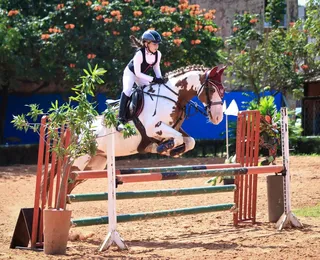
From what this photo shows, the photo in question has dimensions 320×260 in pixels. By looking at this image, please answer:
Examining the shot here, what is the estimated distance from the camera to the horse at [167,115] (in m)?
9.65

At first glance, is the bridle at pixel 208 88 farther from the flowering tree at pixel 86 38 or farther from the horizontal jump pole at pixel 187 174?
the flowering tree at pixel 86 38

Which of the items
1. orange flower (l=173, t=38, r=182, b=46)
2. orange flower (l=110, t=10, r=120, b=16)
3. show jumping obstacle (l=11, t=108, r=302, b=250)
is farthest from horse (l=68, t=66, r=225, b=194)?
orange flower (l=110, t=10, r=120, b=16)

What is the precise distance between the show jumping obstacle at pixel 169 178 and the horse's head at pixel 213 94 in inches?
12.8

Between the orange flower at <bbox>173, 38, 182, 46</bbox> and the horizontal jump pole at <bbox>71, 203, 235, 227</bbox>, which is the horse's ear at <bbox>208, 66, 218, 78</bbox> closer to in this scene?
the horizontal jump pole at <bbox>71, 203, 235, 227</bbox>

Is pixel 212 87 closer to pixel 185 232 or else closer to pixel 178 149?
pixel 178 149

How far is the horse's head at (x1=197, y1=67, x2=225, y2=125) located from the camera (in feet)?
31.6

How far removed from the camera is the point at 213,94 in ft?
31.8

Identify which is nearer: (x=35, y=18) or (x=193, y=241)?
(x=193, y=241)

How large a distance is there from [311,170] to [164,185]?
3.71m

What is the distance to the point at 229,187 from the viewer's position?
30.8 feet

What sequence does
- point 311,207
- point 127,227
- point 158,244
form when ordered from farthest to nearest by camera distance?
1. point 311,207
2. point 127,227
3. point 158,244

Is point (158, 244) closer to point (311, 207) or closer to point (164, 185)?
point (311, 207)

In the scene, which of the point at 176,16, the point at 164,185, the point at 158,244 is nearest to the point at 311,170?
the point at 164,185

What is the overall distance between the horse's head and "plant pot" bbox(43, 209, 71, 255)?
3.04 m
